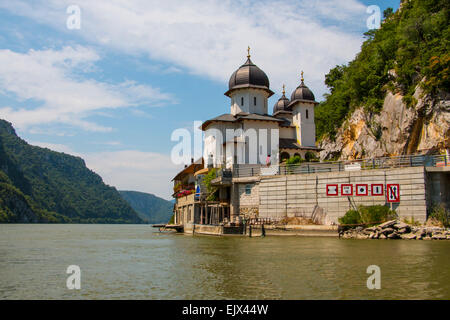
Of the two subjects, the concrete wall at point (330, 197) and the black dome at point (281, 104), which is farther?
the black dome at point (281, 104)

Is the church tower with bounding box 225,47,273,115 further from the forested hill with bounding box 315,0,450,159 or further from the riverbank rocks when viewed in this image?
the riverbank rocks

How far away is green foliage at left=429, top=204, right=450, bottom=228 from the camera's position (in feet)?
95.3

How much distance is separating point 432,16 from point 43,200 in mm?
172603

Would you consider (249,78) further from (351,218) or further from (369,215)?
(369,215)

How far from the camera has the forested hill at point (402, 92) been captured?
126ft

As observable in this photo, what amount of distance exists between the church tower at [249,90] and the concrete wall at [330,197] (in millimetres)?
17769

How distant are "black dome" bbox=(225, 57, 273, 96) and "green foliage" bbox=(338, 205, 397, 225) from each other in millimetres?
25127

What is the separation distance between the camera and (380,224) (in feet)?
99.7

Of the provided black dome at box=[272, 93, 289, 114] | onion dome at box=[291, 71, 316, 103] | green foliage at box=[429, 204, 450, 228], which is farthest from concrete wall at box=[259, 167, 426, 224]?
black dome at box=[272, 93, 289, 114]

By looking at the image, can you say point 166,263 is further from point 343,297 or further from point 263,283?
point 343,297

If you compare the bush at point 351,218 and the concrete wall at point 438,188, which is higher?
the concrete wall at point 438,188

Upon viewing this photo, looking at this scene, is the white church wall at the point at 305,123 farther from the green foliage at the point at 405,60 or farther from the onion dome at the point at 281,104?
the onion dome at the point at 281,104

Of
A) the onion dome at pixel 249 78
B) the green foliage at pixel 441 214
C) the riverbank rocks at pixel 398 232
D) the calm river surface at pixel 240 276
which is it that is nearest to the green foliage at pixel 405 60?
the onion dome at pixel 249 78
